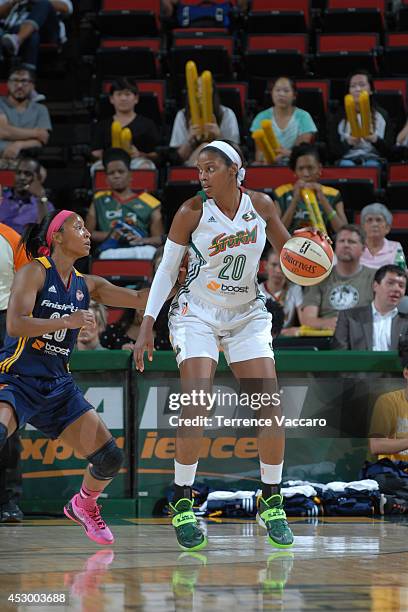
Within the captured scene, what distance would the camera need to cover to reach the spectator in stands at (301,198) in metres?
9.73

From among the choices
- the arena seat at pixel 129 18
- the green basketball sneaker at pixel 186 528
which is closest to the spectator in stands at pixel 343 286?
the green basketball sneaker at pixel 186 528

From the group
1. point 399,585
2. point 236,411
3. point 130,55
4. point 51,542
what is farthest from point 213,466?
point 130,55

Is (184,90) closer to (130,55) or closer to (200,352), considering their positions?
(130,55)

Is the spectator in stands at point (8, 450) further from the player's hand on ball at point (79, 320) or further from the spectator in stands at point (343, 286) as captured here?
the spectator in stands at point (343, 286)

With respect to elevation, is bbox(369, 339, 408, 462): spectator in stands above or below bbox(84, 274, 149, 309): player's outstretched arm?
below

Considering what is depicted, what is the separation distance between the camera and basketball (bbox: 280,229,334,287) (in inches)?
228

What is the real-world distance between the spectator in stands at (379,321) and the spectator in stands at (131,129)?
3699 millimetres

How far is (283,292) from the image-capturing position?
904 cm

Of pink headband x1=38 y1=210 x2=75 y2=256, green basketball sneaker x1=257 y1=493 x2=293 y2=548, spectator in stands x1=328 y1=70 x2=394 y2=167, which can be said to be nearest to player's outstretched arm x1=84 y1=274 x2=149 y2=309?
pink headband x1=38 y1=210 x2=75 y2=256

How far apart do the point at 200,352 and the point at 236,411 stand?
1994 millimetres

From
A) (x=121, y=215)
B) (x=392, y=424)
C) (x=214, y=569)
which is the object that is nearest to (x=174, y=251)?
(x=214, y=569)

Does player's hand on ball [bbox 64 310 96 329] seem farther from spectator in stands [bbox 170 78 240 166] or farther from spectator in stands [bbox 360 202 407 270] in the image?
spectator in stands [bbox 170 78 240 166]

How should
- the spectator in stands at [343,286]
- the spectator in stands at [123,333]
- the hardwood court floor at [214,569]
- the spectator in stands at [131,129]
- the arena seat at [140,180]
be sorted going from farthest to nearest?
the spectator in stands at [131,129], the arena seat at [140,180], the spectator in stands at [343,286], the spectator in stands at [123,333], the hardwood court floor at [214,569]

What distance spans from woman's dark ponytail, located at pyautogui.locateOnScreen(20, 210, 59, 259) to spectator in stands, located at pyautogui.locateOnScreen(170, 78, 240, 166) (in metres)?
4.79
